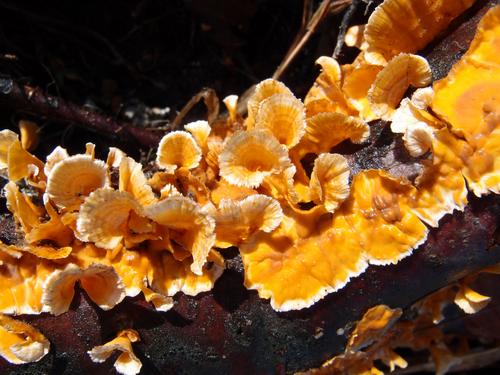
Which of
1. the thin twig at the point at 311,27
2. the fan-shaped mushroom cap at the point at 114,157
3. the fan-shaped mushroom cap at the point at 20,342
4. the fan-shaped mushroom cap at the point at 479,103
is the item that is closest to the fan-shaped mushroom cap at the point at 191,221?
the fan-shaped mushroom cap at the point at 114,157

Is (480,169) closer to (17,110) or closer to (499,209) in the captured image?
(499,209)

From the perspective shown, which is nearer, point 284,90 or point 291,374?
point 284,90

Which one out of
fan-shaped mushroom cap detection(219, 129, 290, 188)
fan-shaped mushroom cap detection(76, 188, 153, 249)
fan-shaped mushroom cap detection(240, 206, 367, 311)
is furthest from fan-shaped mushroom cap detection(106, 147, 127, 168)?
fan-shaped mushroom cap detection(240, 206, 367, 311)

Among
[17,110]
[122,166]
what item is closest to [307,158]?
[122,166]

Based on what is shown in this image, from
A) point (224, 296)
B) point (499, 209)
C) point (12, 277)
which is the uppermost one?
point (499, 209)

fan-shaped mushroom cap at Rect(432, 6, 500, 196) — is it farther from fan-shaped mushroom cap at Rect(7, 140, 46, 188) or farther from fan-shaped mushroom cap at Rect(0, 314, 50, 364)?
fan-shaped mushroom cap at Rect(0, 314, 50, 364)

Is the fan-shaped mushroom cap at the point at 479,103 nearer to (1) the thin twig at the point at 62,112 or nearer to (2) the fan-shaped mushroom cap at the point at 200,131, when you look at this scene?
(2) the fan-shaped mushroom cap at the point at 200,131

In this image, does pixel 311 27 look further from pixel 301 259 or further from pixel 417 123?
pixel 301 259
